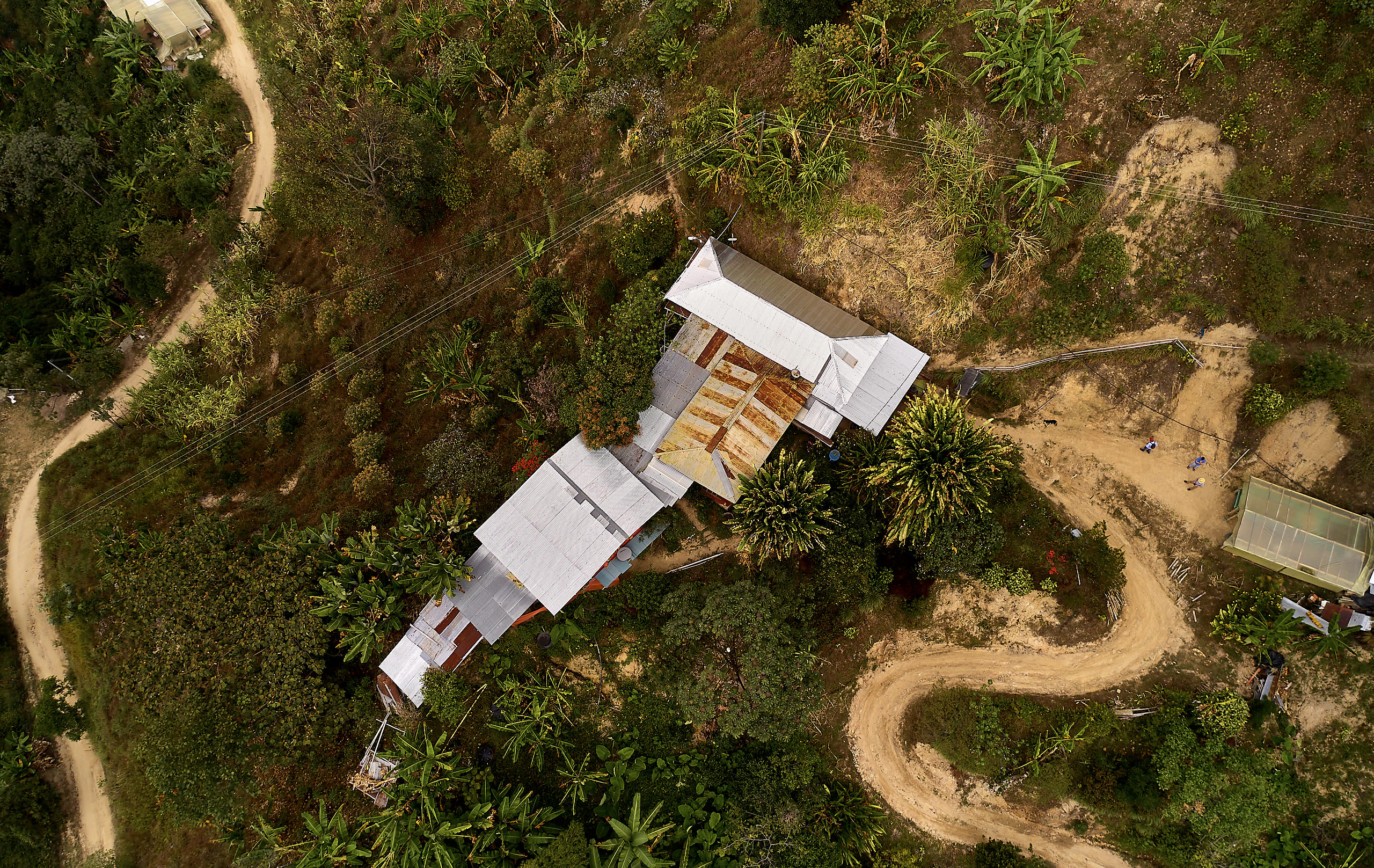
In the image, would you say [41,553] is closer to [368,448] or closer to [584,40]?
[368,448]

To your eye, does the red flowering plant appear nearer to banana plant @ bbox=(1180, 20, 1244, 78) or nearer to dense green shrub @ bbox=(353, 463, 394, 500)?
dense green shrub @ bbox=(353, 463, 394, 500)

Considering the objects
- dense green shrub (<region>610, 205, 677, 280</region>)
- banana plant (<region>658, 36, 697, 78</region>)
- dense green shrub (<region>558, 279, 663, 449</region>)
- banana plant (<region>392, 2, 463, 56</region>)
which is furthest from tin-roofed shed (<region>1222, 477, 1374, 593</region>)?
banana plant (<region>392, 2, 463, 56</region>)

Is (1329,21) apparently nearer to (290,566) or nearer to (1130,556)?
(1130,556)

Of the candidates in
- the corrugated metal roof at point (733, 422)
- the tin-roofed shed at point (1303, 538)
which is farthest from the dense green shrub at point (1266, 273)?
the corrugated metal roof at point (733, 422)

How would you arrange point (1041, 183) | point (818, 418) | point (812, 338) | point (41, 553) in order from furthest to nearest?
1. point (41, 553)
2. point (818, 418)
3. point (812, 338)
4. point (1041, 183)

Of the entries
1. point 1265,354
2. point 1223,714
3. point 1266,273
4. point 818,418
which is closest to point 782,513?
point 818,418

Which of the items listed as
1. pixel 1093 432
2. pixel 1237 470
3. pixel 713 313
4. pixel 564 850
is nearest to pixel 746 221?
pixel 713 313
